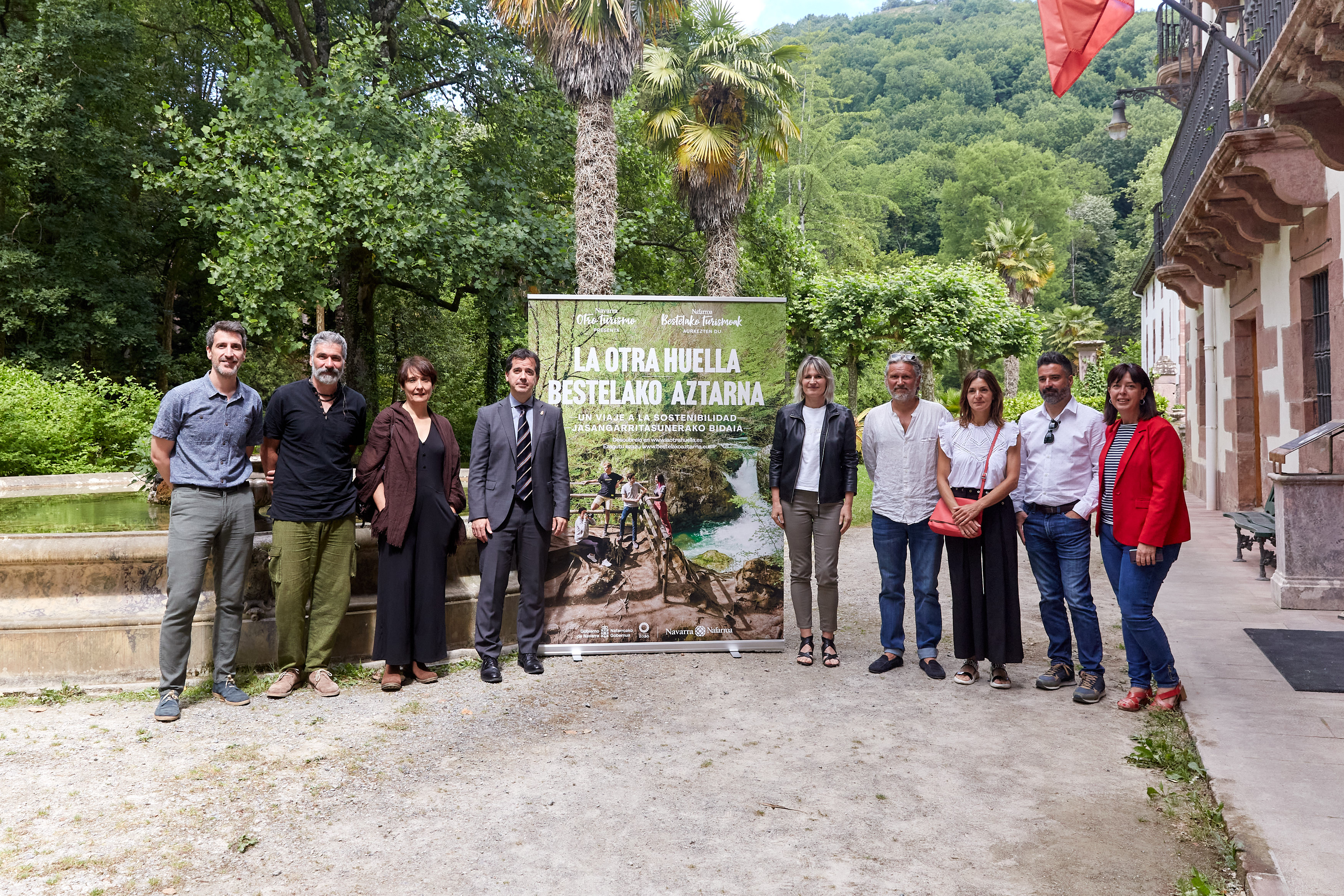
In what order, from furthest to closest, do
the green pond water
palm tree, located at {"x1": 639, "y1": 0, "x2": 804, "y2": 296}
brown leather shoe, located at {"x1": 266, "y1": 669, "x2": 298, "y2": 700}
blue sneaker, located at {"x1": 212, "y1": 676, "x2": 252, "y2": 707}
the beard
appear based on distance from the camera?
palm tree, located at {"x1": 639, "y1": 0, "x2": 804, "y2": 296} → the green pond water → the beard → brown leather shoe, located at {"x1": 266, "y1": 669, "x2": 298, "y2": 700} → blue sneaker, located at {"x1": 212, "y1": 676, "x2": 252, "y2": 707}

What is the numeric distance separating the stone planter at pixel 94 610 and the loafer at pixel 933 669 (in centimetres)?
394

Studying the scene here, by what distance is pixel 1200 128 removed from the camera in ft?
37.6

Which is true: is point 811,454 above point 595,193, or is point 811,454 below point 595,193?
below

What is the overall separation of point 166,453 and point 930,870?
14.0 feet

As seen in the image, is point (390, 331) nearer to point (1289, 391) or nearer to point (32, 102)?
point (32, 102)

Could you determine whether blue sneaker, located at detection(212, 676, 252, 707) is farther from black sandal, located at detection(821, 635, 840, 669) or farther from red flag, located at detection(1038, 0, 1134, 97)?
red flag, located at detection(1038, 0, 1134, 97)

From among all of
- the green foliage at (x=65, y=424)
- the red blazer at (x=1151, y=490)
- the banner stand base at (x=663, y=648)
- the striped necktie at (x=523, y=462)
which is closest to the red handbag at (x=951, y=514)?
the red blazer at (x=1151, y=490)

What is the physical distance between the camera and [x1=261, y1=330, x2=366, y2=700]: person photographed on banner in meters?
5.24

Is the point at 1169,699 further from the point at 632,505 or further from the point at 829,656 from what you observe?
the point at 632,505

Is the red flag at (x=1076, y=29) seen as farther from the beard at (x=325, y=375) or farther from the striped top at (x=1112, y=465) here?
the beard at (x=325, y=375)

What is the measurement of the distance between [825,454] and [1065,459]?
141 cm

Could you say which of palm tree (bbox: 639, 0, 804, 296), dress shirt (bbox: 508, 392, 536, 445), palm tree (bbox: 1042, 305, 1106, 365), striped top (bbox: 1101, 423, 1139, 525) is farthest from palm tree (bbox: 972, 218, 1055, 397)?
dress shirt (bbox: 508, 392, 536, 445)

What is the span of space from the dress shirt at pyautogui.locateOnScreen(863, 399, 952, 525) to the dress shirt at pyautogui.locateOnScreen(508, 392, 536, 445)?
207 cm

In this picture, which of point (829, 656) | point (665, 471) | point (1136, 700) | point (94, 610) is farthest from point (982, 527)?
point (94, 610)
